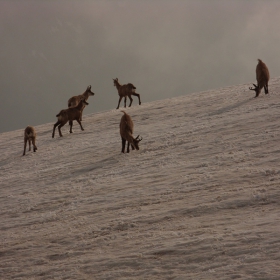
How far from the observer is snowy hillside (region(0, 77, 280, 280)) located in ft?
31.9

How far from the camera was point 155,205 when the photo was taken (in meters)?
12.5

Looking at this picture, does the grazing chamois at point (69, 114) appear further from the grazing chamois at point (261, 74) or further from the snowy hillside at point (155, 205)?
the grazing chamois at point (261, 74)

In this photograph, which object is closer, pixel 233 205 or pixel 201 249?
pixel 201 249

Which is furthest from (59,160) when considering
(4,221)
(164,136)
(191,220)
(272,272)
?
(272,272)

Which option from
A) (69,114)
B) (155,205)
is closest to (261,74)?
(69,114)

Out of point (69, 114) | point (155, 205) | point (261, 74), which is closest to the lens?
point (155, 205)

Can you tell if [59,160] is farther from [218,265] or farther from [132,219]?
[218,265]

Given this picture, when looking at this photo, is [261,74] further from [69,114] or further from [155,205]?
[155,205]

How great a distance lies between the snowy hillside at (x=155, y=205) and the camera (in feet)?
31.9

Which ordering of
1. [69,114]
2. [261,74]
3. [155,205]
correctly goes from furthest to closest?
[69,114] → [261,74] → [155,205]

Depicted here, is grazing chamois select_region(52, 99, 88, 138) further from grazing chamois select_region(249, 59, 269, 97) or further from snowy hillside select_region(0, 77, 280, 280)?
grazing chamois select_region(249, 59, 269, 97)

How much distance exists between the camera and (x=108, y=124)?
2514 cm

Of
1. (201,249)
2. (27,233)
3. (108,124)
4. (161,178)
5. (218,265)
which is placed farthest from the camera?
(108,124)

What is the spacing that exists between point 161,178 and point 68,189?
2.79 m
